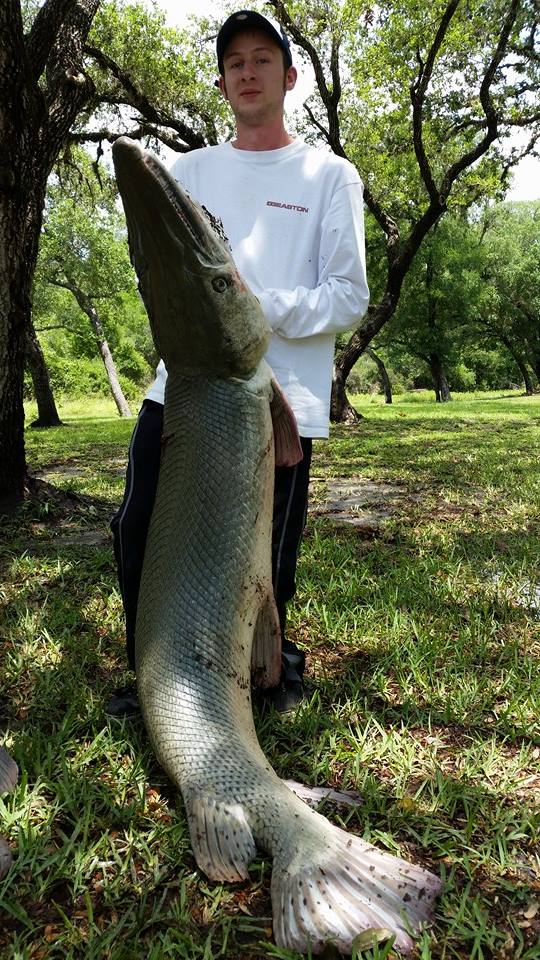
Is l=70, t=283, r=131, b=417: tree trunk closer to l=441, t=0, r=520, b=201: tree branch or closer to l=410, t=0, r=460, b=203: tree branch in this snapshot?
l=410, t=0, r=460, b=203: tree branch

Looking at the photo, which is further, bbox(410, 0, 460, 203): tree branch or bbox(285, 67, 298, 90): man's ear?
bbox(410, 0, 460, 203): tree branch

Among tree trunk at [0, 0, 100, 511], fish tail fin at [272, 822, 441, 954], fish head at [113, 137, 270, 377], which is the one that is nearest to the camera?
fish tail fin at [272, 822, 441, 954]

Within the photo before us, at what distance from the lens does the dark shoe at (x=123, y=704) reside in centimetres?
257

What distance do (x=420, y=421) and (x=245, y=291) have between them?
13008 millimetres

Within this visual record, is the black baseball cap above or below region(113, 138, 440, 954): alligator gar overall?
above

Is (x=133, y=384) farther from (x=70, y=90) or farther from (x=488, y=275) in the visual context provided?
(x=70, y=90)

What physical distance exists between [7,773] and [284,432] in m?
1.45

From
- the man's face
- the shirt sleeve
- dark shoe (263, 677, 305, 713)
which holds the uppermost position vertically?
the man's face

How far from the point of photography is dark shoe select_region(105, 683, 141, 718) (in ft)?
8.45

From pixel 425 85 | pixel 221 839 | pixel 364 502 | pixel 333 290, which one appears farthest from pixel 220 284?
pixel 425 85

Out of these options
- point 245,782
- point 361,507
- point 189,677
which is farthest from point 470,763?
point 361,507

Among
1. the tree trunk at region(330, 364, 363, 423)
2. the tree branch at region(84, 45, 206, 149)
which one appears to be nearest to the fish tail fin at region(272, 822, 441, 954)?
the tree trunk at region(330, 364, 363, 423)

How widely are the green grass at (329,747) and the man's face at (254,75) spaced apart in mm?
2275

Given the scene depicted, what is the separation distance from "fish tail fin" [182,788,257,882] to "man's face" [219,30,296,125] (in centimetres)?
232
